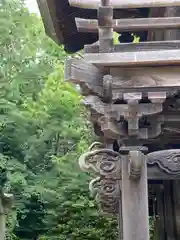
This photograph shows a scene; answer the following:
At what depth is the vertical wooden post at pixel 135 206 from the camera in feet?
14.9

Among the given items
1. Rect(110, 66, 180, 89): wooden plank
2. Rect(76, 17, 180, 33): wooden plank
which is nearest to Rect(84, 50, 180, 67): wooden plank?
Rect(110, 66, 180, 89): wooden plank

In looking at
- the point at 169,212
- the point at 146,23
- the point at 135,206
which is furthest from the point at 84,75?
the point at 169,212

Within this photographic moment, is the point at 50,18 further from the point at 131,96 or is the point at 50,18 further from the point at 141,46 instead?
the point at 131,96

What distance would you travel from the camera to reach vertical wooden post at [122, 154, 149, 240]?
453cm

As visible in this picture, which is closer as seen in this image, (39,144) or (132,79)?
(132,79)

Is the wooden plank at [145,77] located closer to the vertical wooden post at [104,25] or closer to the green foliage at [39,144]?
the vertical wooden post at [104,25]

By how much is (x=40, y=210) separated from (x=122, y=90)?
10.9 m

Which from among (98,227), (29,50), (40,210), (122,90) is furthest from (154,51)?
(29,50)

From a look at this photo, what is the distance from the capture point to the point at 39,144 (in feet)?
48.7

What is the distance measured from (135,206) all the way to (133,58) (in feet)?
4.11

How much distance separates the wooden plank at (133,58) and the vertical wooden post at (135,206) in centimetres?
85

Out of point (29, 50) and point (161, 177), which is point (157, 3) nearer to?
point (161, 177)

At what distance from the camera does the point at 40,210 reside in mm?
14859

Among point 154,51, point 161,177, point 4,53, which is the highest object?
point 4,53
